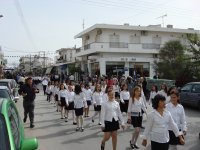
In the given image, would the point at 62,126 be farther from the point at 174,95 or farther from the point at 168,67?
the point at 168,67

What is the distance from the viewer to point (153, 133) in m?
6.46

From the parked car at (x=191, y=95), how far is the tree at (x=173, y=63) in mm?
8724

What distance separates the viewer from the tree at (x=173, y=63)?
2912 cm

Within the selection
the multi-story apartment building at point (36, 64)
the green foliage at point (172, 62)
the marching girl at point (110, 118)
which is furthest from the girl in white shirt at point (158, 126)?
the multi-story apartment building at point (36, 64)

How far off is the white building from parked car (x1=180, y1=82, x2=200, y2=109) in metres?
21.8

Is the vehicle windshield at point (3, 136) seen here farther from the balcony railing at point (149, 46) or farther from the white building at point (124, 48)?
the balcony railing at point (149, 46)

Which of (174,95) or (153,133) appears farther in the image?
(174,95)

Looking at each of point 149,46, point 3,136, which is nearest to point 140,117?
point 3,136

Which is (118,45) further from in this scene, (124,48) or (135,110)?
(135,110)

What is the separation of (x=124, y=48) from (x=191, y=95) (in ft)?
81.9

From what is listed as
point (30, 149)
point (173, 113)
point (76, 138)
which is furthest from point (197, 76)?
point (30, 149)

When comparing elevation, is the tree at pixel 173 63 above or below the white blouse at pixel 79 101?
above

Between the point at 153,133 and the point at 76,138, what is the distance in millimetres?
4922

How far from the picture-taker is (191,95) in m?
19.0
